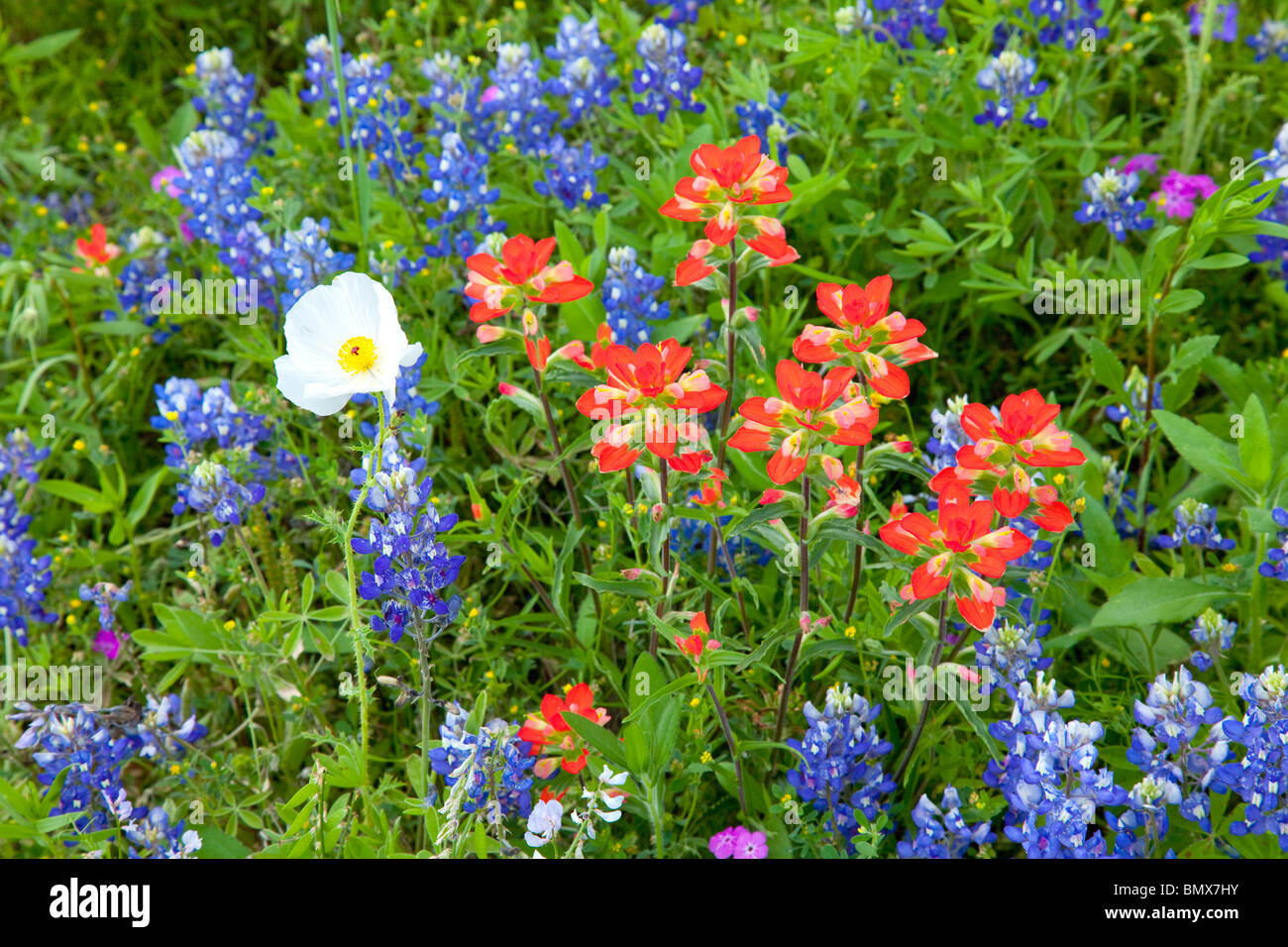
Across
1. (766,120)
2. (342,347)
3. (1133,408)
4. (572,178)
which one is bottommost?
(1133,408)

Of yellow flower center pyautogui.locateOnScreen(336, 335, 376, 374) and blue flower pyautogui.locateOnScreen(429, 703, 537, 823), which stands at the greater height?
yellow flower center pyautogui.locateOnScreen(336, 335, 376, 374)

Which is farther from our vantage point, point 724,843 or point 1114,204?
point 1114,204

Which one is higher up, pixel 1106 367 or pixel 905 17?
pixel 905 17

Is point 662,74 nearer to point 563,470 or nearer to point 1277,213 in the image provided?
point 563,470

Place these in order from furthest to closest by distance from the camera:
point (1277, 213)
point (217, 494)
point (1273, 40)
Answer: point (1273, 40)
point (1277, 213)
point (217, 494)

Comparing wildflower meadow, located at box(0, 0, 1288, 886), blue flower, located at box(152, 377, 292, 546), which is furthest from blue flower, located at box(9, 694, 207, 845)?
blue flower, located at box(152, 377, 292, 546)

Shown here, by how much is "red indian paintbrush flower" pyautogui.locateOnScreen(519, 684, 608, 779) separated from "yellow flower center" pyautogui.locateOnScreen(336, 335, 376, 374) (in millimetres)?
655

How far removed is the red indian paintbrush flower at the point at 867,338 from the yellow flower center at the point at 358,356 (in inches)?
26.6

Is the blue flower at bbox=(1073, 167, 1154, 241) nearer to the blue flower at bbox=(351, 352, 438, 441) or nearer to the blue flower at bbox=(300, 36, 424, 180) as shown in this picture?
the blue flower at bbox=(351, 352, 438, 441)

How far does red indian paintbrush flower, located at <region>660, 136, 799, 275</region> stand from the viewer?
190 centimetres

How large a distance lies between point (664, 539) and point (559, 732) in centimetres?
41

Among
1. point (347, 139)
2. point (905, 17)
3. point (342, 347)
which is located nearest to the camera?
point (342, 347)

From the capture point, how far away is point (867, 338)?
71.5 inches

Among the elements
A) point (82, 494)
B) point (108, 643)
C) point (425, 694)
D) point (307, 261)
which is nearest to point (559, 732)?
point (425, 694)
